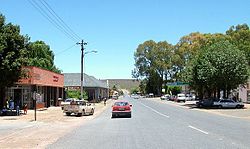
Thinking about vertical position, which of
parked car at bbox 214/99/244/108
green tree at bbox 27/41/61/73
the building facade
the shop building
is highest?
green tree at bbox 27/41/61/73

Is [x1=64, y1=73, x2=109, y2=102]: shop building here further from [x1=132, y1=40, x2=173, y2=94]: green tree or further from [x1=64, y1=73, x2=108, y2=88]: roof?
[x1=132, y1=40, x2=173, y2=94]: green tree

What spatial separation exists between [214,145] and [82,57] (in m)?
41.6

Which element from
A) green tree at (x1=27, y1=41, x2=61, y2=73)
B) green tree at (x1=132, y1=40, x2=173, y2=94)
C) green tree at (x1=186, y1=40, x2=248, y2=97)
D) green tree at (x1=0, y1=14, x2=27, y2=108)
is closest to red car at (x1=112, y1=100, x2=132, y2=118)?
green tree at (x1=0, y1=14, x2=27, y2=108)

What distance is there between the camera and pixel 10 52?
118ft

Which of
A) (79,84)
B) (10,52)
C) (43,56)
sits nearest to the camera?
(10,52)

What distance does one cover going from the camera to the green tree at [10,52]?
35.5 m

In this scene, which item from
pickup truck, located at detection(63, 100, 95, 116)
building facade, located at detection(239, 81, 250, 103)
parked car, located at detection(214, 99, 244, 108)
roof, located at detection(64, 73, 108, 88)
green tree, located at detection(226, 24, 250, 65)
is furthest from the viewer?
roof, located at detection(64, 73, 108, 88)

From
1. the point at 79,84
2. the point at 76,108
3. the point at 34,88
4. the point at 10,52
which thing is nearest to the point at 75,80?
the point at 79,84

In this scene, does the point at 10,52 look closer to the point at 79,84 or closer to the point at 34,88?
the point at 34,88

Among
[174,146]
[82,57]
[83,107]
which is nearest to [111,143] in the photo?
[174,146]

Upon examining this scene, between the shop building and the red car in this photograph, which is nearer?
the red car

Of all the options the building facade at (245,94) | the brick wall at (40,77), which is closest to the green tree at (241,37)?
the building facade at (245,94)

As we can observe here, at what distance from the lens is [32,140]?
18203mm

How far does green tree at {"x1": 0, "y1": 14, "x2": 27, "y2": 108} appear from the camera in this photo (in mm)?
Result: 35469
